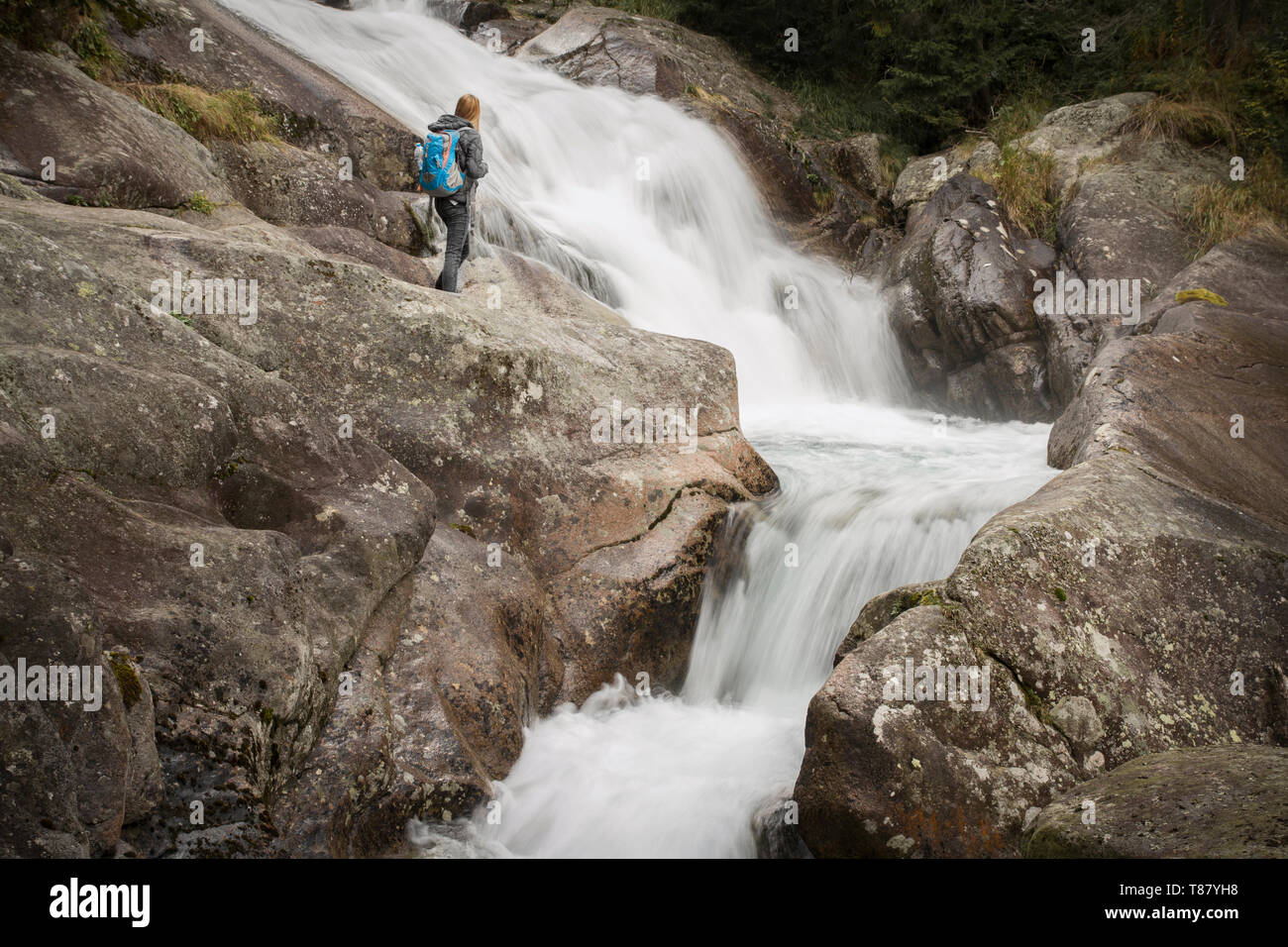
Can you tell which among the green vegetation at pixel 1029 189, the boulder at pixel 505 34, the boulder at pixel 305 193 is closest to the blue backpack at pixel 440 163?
the boulder at pixel 305 193

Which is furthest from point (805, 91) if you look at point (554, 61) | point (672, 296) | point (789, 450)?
point (789, 450)

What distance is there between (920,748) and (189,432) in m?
3.56

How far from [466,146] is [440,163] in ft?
0.93

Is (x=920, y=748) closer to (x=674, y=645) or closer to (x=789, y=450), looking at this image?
(x=674, y=645)

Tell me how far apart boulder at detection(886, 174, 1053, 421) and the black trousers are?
6.45 meters

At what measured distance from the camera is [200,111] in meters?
8.01

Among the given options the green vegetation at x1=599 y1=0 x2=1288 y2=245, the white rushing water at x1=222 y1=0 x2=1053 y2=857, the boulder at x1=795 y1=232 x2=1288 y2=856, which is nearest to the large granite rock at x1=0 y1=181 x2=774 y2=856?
the white rushing water at x1=222 y1=0 x2=1053 y2=857

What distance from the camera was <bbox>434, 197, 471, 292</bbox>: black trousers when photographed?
7.61 metres

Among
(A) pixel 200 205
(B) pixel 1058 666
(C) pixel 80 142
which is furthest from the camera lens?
(A) pixel 200 205

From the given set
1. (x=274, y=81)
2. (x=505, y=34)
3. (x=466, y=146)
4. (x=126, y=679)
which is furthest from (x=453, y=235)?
(x=505, y=34)

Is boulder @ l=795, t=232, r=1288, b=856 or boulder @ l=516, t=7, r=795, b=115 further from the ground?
boulder @ l=516, t=7, r=795, b=115

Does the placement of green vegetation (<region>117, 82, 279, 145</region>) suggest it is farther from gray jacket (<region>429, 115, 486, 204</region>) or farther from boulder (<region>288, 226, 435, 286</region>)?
gray jacket (<region>429, 115, 486, 204</region>)

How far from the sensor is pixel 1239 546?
180 inches

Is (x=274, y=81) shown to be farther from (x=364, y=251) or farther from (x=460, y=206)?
(x=460, y=206)
